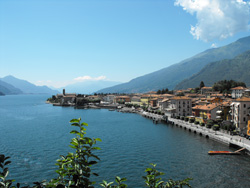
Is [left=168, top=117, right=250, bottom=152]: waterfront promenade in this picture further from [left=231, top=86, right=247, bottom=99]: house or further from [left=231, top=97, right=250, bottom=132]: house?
[left=231, top=86, right=247, bottom=99]: house

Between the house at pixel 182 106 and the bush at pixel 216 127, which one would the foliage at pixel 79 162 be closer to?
the bush at pixel 216 127

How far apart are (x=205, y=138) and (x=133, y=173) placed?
82.2 ft

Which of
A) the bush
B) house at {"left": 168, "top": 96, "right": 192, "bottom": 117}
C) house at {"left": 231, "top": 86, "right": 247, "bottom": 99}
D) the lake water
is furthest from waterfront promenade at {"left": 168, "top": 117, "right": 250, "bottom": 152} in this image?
house at {"left": 231, "top": 86, "right": 247, "bottom": 99}

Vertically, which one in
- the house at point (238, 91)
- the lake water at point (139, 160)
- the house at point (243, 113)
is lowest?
the lake water at point (139, 160)

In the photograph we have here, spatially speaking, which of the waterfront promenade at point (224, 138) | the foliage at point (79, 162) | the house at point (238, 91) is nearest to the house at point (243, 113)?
the waterfront promenade at point (224, 138)

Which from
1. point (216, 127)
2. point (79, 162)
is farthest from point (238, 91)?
point (79, 162)

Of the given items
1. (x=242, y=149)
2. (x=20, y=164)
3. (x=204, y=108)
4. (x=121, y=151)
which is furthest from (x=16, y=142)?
(x=204, y=108)

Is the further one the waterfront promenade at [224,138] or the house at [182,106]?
the house at [182,106]

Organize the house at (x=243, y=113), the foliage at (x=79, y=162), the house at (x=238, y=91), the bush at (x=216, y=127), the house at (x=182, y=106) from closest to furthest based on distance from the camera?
1. the foliage at (x=79, y=162)
2. the house at (x=243, y=113)
3. the bush at (x=216, y=127)
4. the house at (x=182, y=106)
5. the house at (x=238, y=91)

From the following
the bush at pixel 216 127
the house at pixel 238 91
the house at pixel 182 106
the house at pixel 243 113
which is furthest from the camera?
the house at pixel 238 91

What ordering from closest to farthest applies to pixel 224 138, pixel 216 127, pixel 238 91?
pixel 224 138
pixel 216 127
pixel 238 91

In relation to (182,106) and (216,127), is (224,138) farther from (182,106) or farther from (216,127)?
Answer: (182,106)

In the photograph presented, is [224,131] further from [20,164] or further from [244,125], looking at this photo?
[20,164]

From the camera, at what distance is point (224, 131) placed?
45.1 metres
